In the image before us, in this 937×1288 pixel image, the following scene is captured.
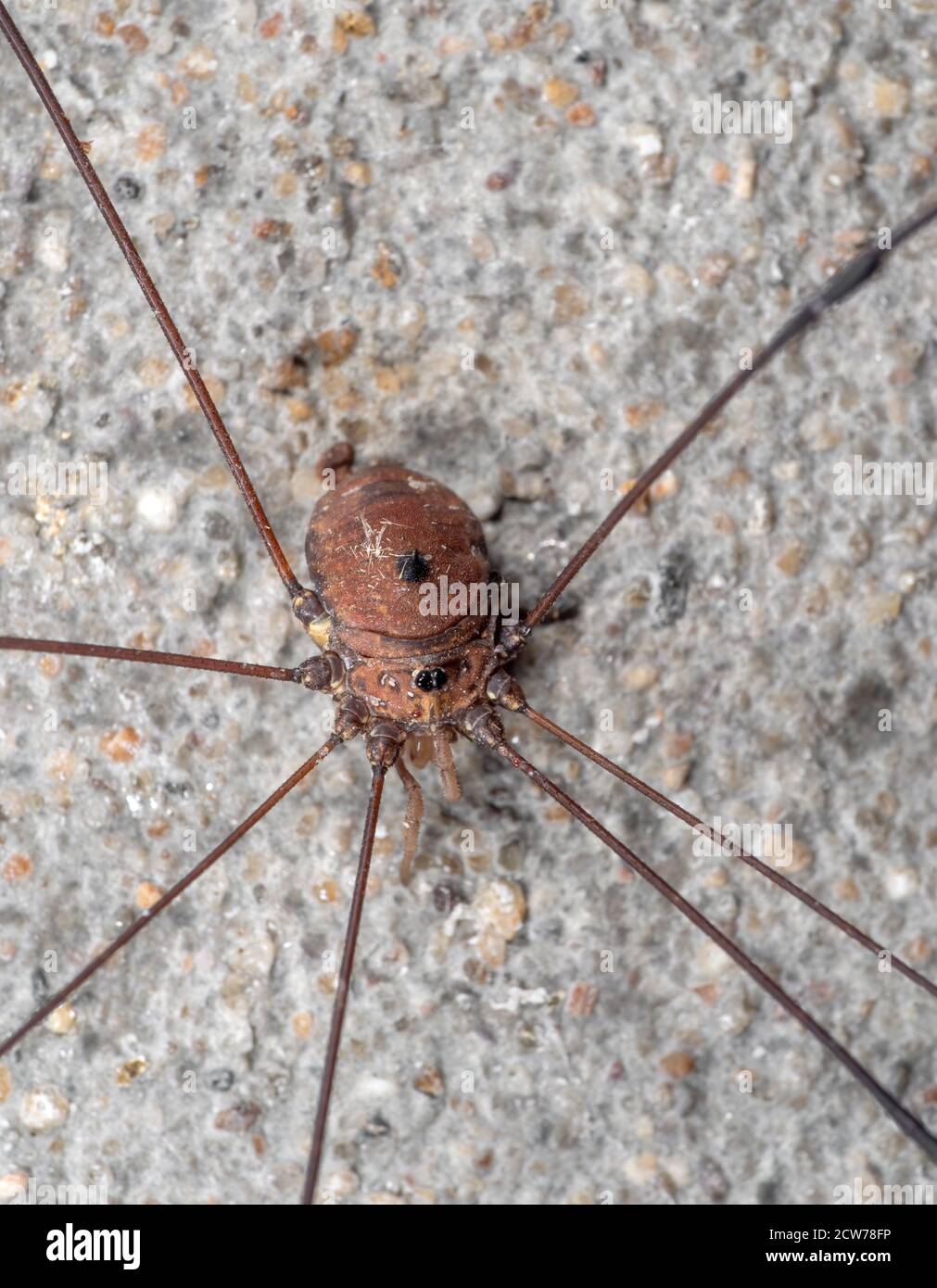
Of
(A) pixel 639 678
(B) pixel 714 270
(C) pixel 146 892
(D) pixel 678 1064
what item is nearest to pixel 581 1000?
(D) pixel 678 1064

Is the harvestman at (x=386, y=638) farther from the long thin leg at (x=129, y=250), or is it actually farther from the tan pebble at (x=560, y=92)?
the tan pebble at (x=560, y=92)

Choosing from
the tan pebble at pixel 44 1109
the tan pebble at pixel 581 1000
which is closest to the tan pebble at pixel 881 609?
the tan pebble at pixel 581 1000

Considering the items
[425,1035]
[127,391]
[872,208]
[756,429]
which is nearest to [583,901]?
[425,1035]

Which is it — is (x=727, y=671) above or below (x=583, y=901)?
above

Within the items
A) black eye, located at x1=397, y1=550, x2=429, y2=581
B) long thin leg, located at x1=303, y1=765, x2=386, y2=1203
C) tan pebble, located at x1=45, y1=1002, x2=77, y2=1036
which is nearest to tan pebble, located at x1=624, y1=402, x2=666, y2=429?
black eye, located at x1=397, y1=550, x2=429, y2=581

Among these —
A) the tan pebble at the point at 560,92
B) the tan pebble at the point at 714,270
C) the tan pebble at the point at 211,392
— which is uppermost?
the tan pebble at the point at 560,92

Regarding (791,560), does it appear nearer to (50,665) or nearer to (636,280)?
(636,280)
